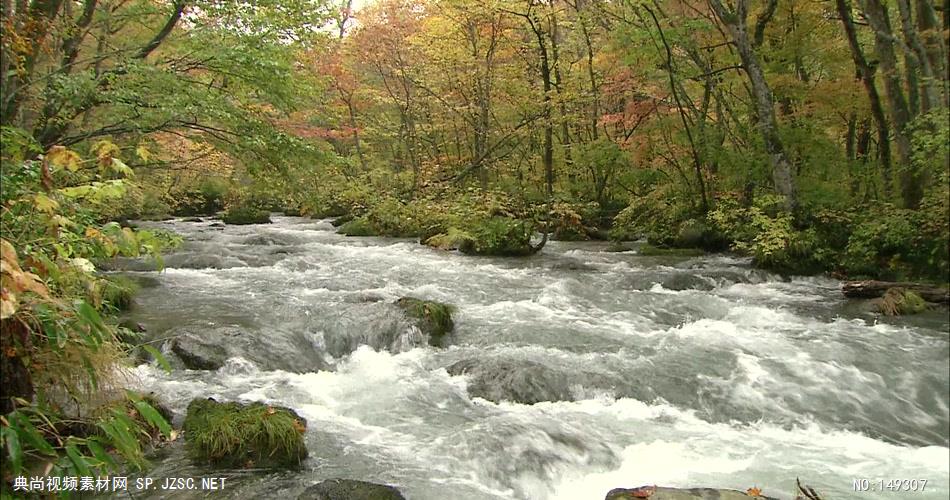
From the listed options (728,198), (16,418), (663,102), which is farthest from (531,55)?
(16,418)

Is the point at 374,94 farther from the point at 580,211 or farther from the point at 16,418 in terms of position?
the point at 16,418

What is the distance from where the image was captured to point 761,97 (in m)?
11.9

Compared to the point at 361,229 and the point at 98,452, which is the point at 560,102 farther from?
the point at 98,452

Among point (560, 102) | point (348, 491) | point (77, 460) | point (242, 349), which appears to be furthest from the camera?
point (560, 102)

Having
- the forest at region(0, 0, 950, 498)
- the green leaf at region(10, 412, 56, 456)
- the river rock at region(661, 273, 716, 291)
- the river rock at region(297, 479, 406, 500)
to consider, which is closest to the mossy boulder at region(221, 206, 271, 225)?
the forest at region(0, 0, 950, 498)

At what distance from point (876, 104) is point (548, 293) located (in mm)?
7850

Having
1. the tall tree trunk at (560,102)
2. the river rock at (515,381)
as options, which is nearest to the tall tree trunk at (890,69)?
the river rock at (515,381)

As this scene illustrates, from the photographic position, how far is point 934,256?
13.8 feet

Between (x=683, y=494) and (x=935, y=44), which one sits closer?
(x=683, y=494)

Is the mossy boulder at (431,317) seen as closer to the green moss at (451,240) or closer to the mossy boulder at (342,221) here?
the green moss at (451,240)

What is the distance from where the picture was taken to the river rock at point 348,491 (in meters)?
4.12

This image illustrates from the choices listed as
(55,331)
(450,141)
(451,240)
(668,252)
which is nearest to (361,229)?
(451,240)

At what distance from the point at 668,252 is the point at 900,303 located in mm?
8589

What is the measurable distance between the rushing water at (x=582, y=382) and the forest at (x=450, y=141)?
802 millimetres
